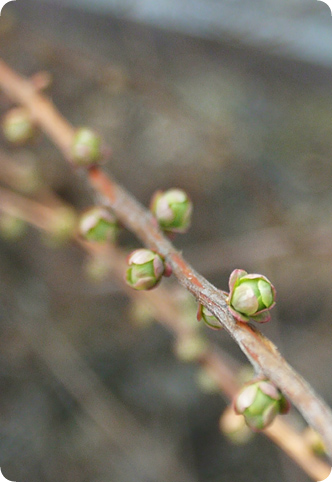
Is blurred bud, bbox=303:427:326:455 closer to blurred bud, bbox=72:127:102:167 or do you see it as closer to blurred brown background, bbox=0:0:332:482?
blurred bud, bbox=72:127:102:167

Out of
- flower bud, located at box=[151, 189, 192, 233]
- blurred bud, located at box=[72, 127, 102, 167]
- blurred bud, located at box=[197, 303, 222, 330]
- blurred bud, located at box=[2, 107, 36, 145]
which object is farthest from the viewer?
blurred bud, located at box=[2, 107, 36, 145]

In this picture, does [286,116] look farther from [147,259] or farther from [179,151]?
[147,259]

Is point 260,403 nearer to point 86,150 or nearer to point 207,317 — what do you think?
point 207,317

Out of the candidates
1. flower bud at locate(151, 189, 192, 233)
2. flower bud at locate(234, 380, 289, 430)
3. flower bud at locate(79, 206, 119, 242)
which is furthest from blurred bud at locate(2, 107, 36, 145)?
flower bud at locate(234, 380, 289, 430)

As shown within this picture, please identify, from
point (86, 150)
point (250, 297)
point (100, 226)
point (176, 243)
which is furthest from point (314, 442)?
point (176, 243)

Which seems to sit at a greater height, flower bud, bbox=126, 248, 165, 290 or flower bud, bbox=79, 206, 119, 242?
flower bud, bbox=79, 206, 119, 242

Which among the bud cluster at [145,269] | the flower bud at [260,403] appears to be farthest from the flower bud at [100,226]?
the flower bud at [260,403]
